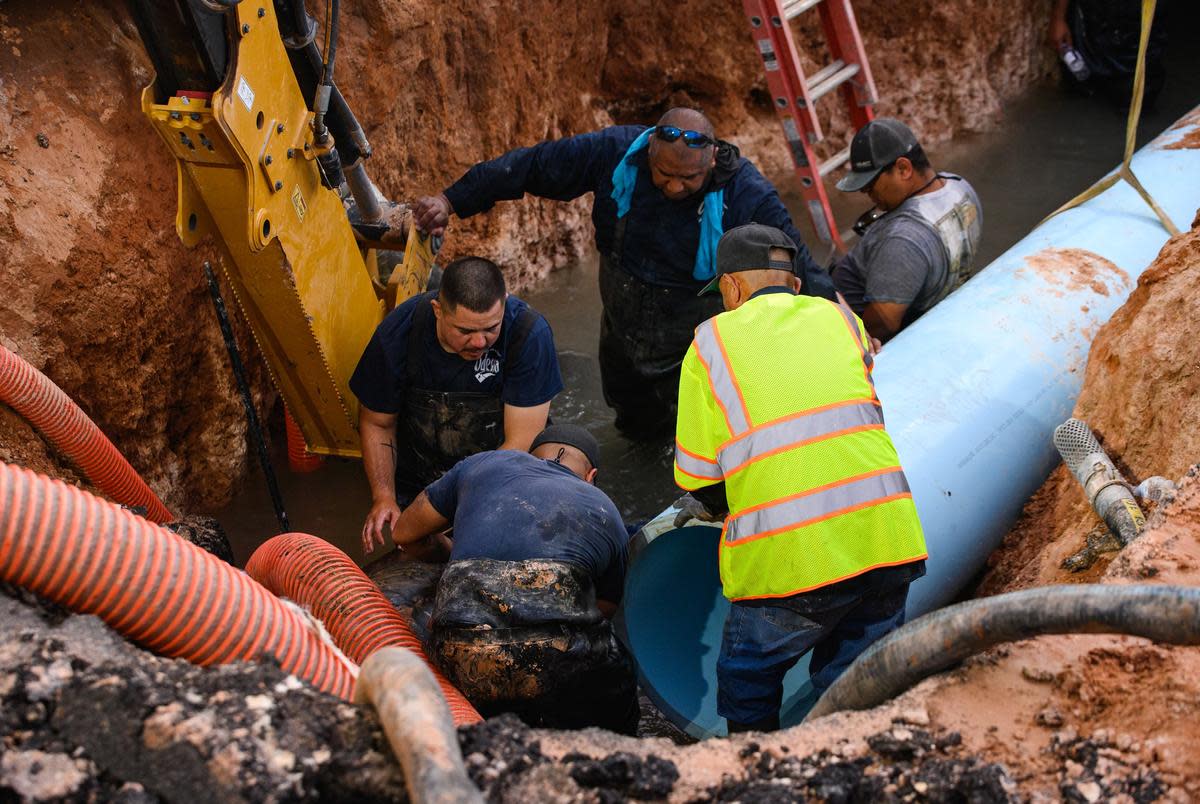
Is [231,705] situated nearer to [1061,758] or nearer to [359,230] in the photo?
[1061,758]

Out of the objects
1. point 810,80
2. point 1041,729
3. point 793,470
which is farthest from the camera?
point 810,80

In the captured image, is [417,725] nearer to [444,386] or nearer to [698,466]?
[698,466]

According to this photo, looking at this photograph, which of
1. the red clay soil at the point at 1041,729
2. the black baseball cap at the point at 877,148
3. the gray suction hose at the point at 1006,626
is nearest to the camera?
the gray suction hose at the point at 1006,626

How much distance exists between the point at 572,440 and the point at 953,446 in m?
1.45

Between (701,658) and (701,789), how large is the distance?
1957 mm

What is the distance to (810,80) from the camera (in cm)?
555

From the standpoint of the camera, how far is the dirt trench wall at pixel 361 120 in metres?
3.68

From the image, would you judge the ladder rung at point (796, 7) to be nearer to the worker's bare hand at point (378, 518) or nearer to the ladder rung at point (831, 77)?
the ladder rung at point (831, 77)

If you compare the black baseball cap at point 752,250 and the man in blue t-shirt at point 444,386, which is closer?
the black baseball cap at point 752,250

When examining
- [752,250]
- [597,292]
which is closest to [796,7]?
[597,292]

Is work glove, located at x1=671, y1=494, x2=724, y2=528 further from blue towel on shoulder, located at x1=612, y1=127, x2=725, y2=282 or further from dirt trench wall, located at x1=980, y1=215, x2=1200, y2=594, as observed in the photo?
blue towel on shoulder, located at x1=612, y1=127, x2=725, y2=282

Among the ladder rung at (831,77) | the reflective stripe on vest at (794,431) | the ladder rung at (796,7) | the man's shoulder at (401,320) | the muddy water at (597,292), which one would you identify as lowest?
the muddy water at (597,292)

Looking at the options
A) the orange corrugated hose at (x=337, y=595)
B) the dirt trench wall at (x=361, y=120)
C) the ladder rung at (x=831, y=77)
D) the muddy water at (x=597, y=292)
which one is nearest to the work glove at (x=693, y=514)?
the orange corrugated hose at (x=337, y=595)

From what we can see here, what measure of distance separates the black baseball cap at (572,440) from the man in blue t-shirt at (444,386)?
0.22 metres
